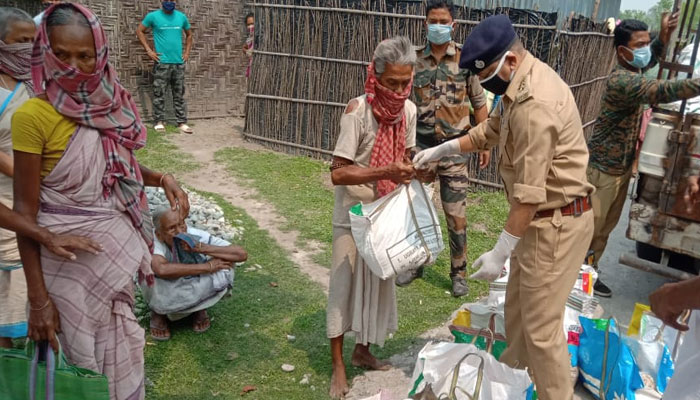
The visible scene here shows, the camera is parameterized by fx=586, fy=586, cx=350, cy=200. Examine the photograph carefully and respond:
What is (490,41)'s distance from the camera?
8.59 feet

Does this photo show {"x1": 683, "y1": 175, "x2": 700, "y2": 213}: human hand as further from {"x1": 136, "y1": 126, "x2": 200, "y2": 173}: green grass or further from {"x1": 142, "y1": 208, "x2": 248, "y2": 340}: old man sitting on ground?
{"x1": 136, "y1": 126, "x2": 200, "y2": 173}: green grass

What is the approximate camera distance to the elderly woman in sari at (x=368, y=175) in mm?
3053

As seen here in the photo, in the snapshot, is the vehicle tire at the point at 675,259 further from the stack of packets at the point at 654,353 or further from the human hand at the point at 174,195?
the human hand at the point at 174,195

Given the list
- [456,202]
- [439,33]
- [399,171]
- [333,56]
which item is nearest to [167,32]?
[333,56]

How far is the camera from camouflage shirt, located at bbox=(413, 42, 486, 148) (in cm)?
488

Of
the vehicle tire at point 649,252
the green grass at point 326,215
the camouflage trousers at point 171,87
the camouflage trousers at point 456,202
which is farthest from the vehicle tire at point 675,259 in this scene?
the camouflage trousers at point 171,87

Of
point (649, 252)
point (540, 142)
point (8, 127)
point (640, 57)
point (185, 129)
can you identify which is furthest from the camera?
point (185, 129)

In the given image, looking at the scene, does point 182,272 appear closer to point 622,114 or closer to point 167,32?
point 622,114

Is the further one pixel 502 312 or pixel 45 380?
pixel 502 312

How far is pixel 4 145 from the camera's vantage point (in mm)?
2797

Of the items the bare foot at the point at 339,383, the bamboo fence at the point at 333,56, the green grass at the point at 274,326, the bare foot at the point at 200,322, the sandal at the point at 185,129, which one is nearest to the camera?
the bare foot at the point at 339,383

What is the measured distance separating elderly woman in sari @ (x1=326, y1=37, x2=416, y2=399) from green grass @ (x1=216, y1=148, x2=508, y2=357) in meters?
0.54

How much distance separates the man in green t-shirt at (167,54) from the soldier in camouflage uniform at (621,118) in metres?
7.09

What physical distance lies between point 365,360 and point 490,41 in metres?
2.05
